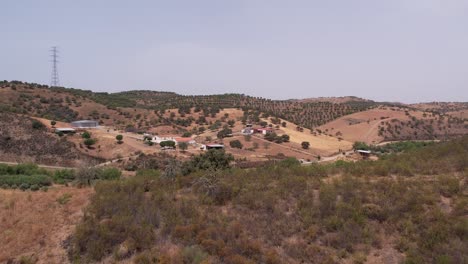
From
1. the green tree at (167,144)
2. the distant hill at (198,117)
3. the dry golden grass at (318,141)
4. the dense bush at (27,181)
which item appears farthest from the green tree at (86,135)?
the dry golden grass at (318,141)

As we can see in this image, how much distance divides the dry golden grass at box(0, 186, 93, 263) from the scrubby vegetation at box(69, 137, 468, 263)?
31.3 inches

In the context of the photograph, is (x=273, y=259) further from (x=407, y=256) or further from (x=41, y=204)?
(x=41, y=204)

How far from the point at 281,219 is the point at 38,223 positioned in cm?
975

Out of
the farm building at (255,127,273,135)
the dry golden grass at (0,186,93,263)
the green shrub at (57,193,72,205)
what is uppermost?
the green shrub at (57,193,72,205)

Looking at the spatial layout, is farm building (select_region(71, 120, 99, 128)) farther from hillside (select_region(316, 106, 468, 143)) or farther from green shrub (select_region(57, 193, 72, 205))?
green shrub (select_region(57, 193, 72, 205))

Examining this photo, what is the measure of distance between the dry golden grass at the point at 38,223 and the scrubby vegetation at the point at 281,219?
0.80 m

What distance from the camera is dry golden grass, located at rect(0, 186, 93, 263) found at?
1246cm

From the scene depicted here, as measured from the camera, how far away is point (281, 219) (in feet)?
42.7

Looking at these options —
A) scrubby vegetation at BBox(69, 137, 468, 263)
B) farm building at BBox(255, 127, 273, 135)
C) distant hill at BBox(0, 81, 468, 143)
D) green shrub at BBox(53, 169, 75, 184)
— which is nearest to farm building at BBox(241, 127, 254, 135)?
farm building at BBox(255, 127, 273, 135)

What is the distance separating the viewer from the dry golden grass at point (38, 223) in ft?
40.9

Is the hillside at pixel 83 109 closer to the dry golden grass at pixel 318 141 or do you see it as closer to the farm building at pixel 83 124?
the farm building at pixel 83 124

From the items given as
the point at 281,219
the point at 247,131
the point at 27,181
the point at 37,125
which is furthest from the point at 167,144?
the point at 281,219

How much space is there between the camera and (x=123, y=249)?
11.7 metres

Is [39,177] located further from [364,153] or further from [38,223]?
[364,153]
